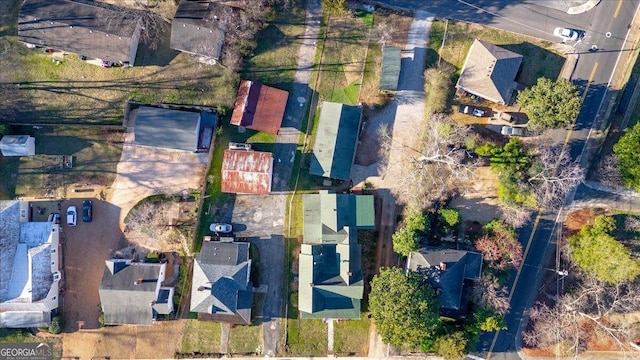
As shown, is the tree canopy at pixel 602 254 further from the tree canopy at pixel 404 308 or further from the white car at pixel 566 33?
the white car at pixel 566 33

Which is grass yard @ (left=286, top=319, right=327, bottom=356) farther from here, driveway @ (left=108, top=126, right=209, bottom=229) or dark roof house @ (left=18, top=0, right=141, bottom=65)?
dark roof house @ (left=18, top=0, right=141, bottom=65)

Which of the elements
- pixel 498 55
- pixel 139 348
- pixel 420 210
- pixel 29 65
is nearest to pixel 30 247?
pixel 139 348

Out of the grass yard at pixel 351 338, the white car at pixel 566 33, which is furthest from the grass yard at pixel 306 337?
the white car at pixel 566 33

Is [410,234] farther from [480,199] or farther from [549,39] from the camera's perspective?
[549,39]

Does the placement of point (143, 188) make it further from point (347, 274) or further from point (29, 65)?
point (347, 274)

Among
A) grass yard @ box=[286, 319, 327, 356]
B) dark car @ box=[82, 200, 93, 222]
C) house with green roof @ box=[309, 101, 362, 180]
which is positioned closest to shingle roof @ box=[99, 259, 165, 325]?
dark car @ box=[82, 200, 93, 222]

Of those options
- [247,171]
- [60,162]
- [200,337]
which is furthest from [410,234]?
[60,162]
